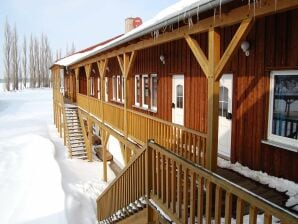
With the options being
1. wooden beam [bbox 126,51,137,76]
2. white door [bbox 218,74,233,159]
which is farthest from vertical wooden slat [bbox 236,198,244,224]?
wooden beam [bbox 126,51,137,76]

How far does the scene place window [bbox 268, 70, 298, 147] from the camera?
18.2ft

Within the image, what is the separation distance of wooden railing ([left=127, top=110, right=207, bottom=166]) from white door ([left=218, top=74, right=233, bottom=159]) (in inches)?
30.2

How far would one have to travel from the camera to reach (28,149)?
779 inches

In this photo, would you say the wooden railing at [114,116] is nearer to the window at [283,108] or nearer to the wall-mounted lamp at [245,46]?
the wall-mounted lamp at [245,46]

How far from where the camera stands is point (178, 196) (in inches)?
164

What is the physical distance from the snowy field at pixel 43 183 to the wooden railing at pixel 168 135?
4.12 metres

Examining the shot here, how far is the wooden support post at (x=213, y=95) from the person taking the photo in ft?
15.5

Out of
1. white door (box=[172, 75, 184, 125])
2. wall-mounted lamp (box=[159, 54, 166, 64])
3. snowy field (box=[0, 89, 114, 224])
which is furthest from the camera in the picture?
snowy field (box=[0, 89, 114, 224])

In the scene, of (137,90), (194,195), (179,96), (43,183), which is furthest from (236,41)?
(43,183)

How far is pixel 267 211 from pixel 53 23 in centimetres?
11153

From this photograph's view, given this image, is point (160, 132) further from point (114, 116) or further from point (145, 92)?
point (145, 92)

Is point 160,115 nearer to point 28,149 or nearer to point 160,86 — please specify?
point 160,86

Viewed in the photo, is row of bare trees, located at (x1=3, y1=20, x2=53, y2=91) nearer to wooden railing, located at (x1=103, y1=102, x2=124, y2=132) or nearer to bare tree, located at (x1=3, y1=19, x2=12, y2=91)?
bare tree, located at (x1=3, y1=19, x2=12, y2=91)

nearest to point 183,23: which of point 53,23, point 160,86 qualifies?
point 160,86
